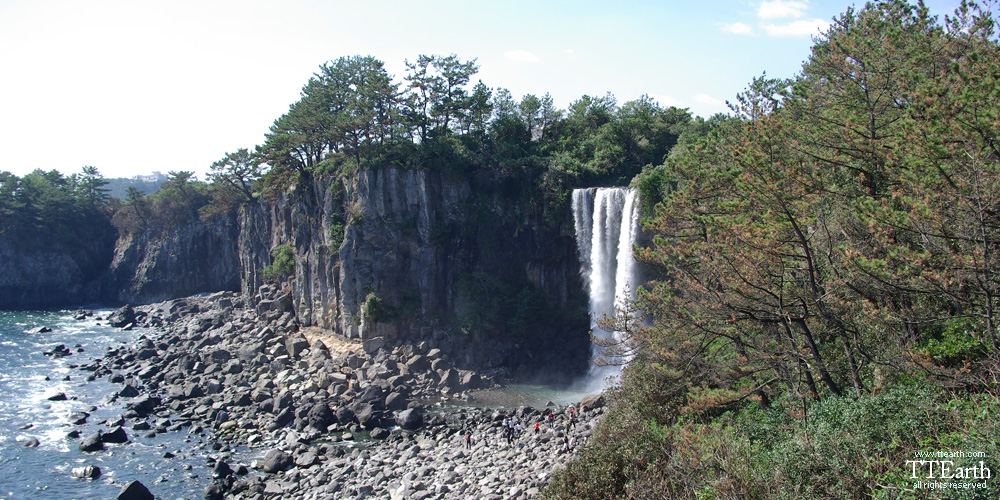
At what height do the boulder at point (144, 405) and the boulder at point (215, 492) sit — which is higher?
the boulder at point (144, 405)

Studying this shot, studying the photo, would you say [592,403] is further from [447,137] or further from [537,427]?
[447,137]

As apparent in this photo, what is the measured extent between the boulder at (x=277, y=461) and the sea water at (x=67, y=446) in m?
2.24

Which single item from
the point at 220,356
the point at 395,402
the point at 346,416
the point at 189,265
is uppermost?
the point at 189,265

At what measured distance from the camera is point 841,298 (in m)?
11.9

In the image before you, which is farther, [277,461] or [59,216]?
[59,216]

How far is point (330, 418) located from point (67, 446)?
11785 mm

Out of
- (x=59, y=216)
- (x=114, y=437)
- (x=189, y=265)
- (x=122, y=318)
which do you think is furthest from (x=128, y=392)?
(x=59, y=216)

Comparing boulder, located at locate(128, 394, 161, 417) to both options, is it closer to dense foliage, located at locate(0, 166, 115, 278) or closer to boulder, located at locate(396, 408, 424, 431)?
boulder, located at locate(396, 408, 424, 431)

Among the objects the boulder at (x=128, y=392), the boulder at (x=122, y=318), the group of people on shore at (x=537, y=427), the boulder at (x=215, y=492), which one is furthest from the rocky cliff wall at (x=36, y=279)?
the group of people on shore at (x=537, y=427)

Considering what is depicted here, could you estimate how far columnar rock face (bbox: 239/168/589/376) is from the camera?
3834cm

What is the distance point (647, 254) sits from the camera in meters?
16.4

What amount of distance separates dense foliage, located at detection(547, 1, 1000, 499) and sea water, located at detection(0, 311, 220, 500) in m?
18.7

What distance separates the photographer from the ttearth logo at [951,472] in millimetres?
7688

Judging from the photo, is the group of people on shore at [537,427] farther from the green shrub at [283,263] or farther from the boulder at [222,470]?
the green shrub at [283,263]
